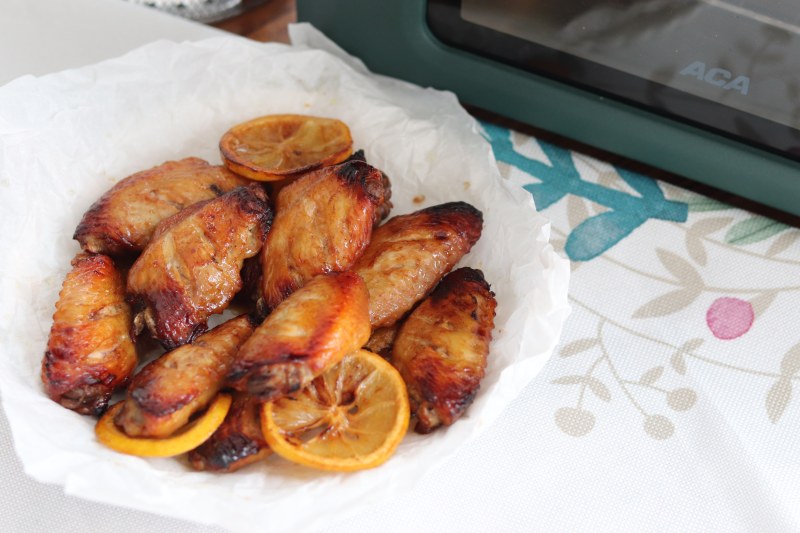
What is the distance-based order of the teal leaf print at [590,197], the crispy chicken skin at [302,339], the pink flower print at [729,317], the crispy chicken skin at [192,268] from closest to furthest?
the crispy chicken skin at [302,339] < the crispy chicken skin at [192,268] < the pink flower print at [729,317] < the teal leaf print at [590,197]

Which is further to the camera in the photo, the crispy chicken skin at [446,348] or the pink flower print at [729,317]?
the pink flower print at [729,317]

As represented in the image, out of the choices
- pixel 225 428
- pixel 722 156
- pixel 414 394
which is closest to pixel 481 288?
pixel 414 394

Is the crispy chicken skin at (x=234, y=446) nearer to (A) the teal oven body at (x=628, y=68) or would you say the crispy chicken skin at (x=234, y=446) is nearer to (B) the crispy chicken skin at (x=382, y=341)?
(B) the crispy chicken skin at (x=382, y=341)

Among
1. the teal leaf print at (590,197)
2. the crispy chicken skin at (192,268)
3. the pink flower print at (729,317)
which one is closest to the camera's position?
the crispy chicken skin at (192,268)

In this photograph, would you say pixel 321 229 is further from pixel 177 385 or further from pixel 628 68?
pixel 628 68

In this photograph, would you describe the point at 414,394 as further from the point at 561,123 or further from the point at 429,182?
the point at 561,123

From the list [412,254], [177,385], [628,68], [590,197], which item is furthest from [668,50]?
[177,385]

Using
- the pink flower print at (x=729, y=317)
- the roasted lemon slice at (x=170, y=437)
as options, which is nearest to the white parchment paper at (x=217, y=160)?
the roasted lemon slice at (x=170, y=437)
